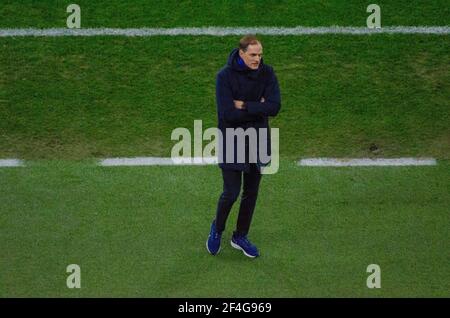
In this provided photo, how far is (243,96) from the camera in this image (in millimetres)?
7242

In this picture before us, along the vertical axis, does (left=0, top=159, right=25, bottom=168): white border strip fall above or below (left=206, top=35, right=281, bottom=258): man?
above

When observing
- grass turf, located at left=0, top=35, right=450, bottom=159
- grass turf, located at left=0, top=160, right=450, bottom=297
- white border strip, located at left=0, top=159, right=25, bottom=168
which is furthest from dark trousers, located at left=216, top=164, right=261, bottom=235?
white border strip, located at left=0, top=159, right=25, bottom=168

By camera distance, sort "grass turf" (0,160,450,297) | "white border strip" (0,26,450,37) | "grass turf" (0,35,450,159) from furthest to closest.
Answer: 1. "white border strip" (0,26,450,37)
2. "grass turf" (0,35,450,159)
3. "grass turf" (0,160,450,297)

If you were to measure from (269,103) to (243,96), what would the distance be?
9.0 inches

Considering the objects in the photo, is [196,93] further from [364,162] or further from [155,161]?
[364,162]

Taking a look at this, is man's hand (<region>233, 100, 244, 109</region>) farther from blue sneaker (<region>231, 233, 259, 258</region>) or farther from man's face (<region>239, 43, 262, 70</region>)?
blue sneaker (<region>231, 233, 259, 258</region>)

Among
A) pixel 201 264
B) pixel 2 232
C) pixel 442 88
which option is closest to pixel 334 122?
pixel 442 88

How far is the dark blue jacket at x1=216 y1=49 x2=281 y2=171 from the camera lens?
7.15 m

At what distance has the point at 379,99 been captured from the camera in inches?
421

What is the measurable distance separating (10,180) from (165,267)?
2.54 m

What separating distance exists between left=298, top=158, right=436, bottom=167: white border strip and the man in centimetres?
223

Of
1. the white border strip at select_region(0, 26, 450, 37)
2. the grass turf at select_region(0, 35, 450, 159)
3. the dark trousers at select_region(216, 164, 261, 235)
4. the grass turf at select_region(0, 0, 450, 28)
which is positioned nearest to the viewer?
the dark trousers at select_region(216, 164, 261, 235)

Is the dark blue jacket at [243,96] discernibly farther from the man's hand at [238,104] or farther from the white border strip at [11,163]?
the white border strip at [11,163]

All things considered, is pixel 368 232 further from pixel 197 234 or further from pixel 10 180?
pixel 10 180
